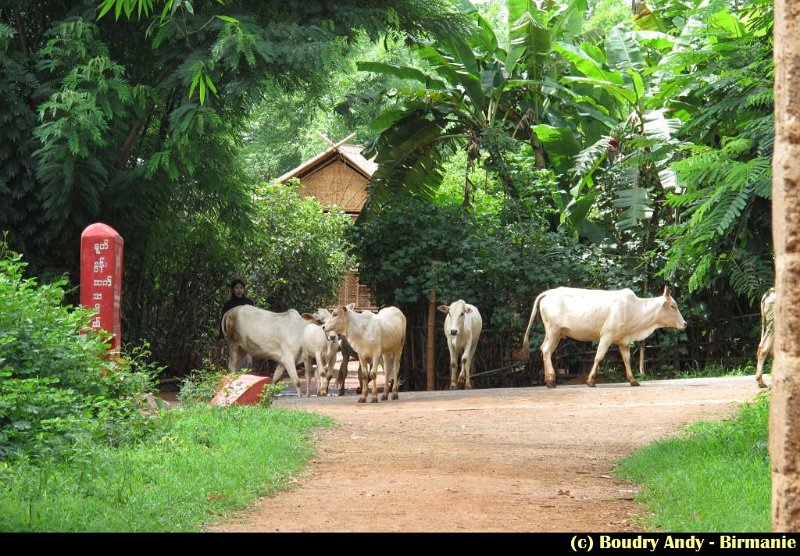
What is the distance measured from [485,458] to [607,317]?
7.37 meters

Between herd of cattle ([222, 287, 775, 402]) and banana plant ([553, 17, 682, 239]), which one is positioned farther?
banana plant ([553, 17, 682, 239])

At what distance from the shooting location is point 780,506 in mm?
4641

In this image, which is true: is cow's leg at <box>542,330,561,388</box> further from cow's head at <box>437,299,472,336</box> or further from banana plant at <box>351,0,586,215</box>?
banana plant at <box>351,0,586,215</box>

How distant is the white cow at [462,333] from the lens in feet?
55.3

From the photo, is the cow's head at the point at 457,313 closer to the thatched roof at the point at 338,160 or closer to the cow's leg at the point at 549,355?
the cow's leg at the point at 549,355

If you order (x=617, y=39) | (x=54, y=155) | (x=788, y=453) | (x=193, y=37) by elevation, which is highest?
(x=617, y=39)

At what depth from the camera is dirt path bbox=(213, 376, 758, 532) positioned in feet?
21.4

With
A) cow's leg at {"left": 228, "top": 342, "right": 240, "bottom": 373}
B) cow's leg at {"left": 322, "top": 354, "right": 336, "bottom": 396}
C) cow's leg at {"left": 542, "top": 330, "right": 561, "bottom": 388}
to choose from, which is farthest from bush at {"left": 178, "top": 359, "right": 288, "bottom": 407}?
cow's leg at {"left": 542, "top": 330, "right": 561, "bottom": 388}

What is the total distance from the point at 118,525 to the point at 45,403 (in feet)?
9.49

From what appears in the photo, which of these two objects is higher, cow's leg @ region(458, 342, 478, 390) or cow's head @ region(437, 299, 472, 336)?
cow's head @ region(437, 299, 472, 336)

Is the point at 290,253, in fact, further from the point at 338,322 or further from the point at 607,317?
the point at 607,317

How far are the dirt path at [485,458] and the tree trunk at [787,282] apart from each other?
5.83ft

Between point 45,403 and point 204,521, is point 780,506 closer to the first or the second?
point 204,521

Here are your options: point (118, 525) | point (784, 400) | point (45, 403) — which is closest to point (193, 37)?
point (45, 403)
